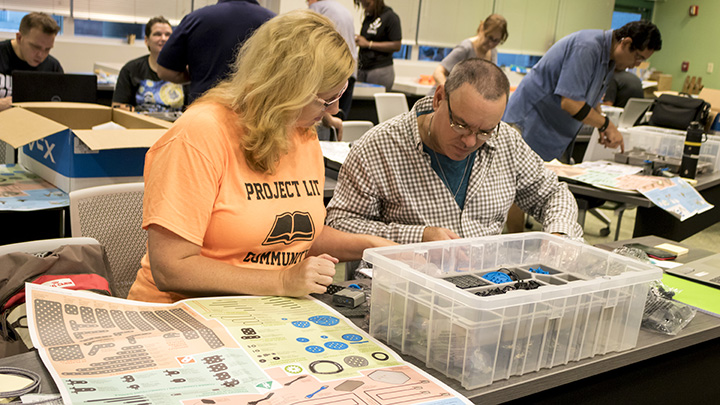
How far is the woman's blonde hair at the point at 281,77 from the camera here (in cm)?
137

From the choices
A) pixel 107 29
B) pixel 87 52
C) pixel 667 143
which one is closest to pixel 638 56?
pixel 667 143

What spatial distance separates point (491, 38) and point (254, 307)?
413 centimetres

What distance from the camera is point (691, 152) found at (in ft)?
10.7

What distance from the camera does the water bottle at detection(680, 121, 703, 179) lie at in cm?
325

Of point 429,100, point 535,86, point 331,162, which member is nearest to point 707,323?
point 429,100

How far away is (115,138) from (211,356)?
1.44 metres

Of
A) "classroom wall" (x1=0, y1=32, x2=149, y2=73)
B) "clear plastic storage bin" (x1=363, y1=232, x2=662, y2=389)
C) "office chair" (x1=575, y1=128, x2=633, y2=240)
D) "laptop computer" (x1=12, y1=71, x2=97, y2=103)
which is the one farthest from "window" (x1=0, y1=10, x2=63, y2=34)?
"clear plastic storage bin" (x1=363, y1=232, x2=662, y2=389)

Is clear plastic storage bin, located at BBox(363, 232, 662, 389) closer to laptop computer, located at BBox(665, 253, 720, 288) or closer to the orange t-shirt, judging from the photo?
the orange t-shirt

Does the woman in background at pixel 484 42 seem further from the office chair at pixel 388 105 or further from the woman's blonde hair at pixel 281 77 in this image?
the woman's blonde hair at pixel 281 77

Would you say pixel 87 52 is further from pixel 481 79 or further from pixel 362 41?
pixel 481 79

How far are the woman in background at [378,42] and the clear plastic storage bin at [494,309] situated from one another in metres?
4.71

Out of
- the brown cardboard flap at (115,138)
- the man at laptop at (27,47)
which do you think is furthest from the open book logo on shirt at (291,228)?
the man at laptop at (27,47)

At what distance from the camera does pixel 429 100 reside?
193 centimetres

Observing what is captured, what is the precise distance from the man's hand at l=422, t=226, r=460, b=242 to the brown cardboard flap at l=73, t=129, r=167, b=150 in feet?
3.70
